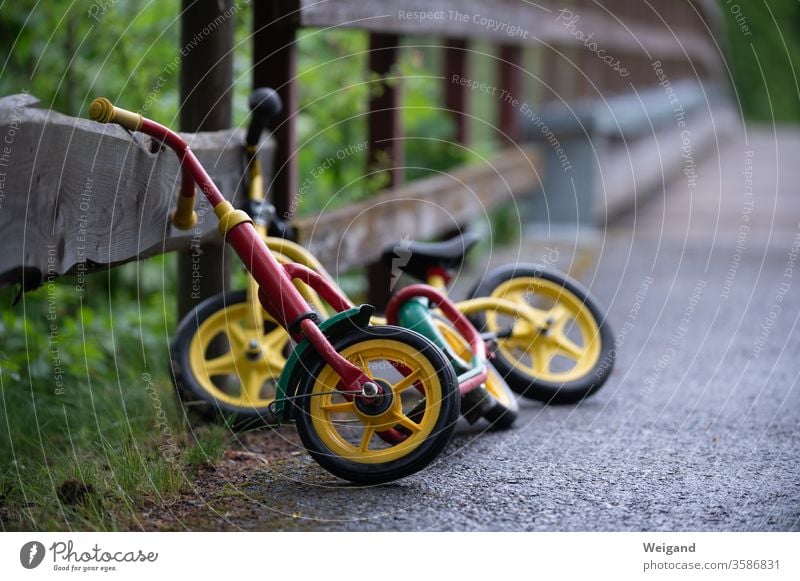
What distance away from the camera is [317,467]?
3.19 m

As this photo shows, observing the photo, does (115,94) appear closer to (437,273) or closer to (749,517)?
(437,273)

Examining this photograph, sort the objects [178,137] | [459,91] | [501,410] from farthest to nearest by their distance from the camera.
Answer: [459,91], [501,410], [178,137]

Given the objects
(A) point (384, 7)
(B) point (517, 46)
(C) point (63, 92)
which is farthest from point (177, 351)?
(B) point (517, 46)

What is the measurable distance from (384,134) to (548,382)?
199 centimetres

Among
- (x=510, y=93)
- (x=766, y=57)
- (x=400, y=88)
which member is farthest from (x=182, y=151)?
(x=766, y=57)

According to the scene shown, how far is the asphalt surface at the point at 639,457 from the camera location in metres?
2.79

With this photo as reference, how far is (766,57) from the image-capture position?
2030cm

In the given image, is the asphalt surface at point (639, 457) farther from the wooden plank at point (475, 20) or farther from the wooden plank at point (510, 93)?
the wooden plank at point (510, 93)

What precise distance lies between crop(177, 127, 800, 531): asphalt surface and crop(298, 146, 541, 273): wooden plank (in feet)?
2.99

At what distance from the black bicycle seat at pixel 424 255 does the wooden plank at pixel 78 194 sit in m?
0.66

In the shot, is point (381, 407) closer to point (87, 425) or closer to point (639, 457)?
point (639, 457)

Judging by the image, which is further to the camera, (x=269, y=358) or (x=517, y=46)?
(x=517, y=46)

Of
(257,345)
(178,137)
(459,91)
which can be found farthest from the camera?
(459,91)
